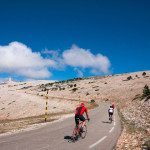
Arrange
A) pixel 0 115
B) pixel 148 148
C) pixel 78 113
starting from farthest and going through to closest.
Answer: pixel 0 115 → pixel 78 113 → pixel 148 148

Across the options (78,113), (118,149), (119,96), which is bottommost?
(118,149)

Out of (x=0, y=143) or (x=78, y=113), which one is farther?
(x=78, y=113)

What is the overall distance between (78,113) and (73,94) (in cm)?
9403

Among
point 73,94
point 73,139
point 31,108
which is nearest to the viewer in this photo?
point 73,139

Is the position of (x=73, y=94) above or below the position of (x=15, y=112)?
above

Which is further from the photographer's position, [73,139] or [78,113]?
[78,113]

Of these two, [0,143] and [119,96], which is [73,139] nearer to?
[0,143]

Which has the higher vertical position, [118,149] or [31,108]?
[31,108]

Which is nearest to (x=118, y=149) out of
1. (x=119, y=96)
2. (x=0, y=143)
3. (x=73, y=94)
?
(x=0, y=143)

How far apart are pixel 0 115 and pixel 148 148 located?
39.7 m

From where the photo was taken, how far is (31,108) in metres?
55.7

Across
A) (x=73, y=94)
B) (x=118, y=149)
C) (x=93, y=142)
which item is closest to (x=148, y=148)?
(x=118, y=149)

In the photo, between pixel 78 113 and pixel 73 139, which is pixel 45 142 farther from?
pixel 78 113

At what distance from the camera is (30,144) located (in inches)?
609
